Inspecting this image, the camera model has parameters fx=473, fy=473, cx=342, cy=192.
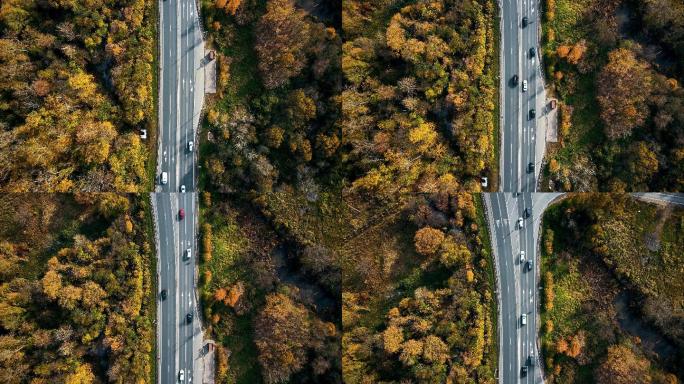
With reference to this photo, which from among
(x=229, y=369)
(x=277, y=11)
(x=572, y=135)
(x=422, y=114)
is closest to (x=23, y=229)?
(x=229, y=369)

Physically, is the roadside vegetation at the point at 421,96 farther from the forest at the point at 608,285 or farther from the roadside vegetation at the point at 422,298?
the forest at the point at 608,285

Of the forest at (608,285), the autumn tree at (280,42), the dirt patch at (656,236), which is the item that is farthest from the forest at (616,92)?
the autumn tree at (280,42)

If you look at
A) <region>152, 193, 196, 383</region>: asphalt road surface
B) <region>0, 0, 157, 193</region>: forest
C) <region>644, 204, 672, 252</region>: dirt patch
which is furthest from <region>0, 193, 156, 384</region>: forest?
<region>644, 204, 672, 252</region>: dirt patch

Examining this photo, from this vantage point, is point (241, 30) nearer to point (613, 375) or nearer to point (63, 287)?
point (63, 287)

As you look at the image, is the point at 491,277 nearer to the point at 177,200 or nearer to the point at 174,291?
the point at 174,291

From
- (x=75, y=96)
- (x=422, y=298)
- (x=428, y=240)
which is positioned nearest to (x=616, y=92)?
(x=428, y=240)

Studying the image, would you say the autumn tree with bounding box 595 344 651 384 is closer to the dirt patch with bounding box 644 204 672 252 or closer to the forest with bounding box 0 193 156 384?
the dirt patch with bounding box 644 204 672 252
